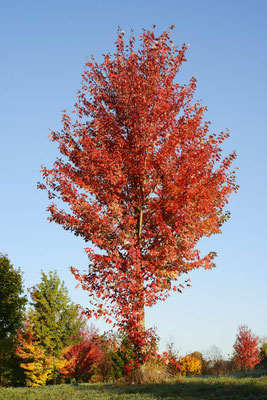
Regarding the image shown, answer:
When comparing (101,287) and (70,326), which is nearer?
(101,287)

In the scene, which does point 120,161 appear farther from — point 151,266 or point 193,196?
point 151,266

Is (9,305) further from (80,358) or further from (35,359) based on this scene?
(80,358)

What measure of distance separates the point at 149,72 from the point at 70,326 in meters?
25.9

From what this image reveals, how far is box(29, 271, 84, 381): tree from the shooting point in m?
31.2

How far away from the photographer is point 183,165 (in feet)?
42.7

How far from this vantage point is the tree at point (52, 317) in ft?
102

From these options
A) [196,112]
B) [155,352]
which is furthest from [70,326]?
[196,112]

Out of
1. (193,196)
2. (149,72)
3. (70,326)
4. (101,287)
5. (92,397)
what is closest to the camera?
(92,397)

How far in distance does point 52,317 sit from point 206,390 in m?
24.3

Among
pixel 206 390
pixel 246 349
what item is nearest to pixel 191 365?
pixel 246 349

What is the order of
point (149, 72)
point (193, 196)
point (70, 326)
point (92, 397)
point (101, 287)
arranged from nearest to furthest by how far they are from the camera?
point (92, 397), point (101, 287), point (193, 196), point (149, 72), point (70, 326)

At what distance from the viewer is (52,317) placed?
32250mm

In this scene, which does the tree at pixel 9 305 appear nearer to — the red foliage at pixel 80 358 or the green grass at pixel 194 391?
the red foliage at pixel 80 358

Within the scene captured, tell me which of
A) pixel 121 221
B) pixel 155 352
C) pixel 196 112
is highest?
pixel 196 112
